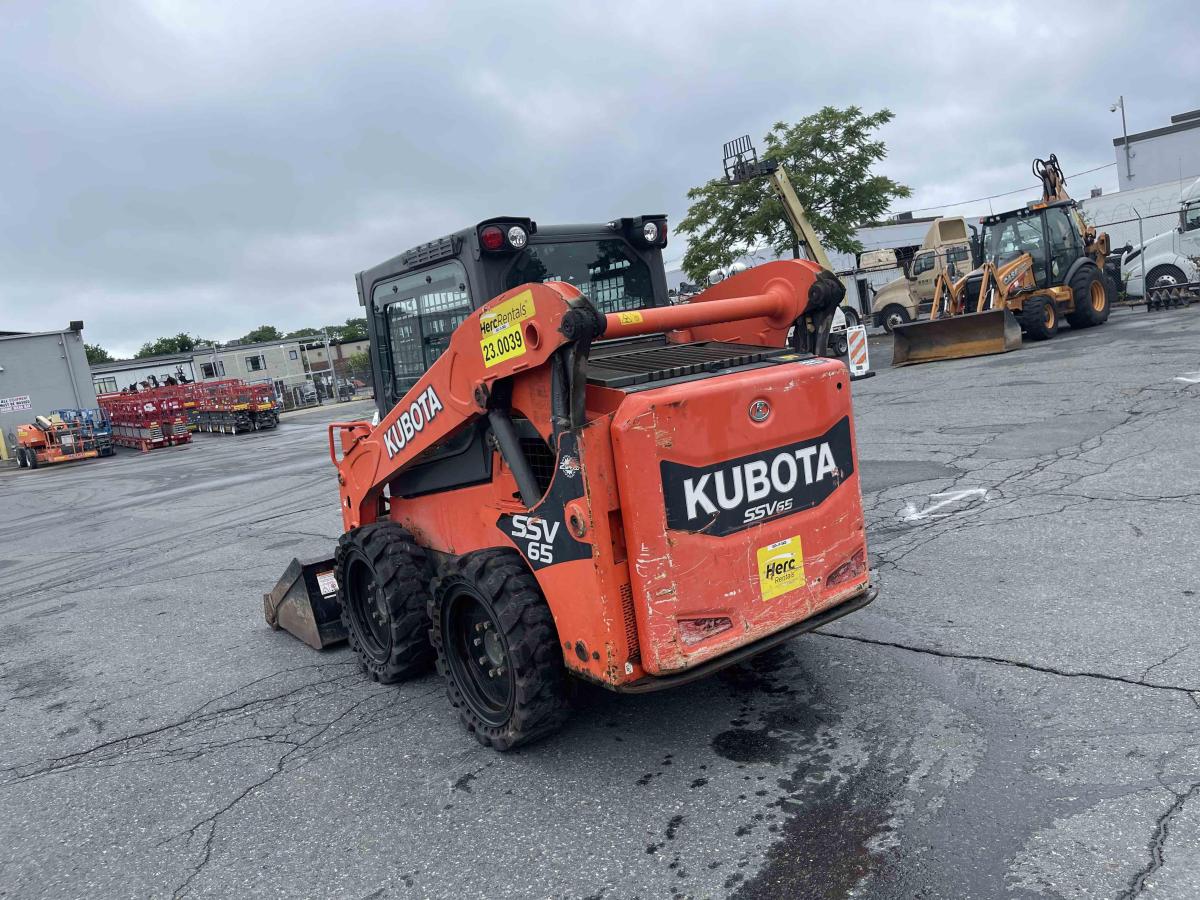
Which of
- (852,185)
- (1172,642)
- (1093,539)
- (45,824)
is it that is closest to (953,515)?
(1093,539)

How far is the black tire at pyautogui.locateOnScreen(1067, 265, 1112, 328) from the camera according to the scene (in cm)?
1777

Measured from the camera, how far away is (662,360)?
387 cm

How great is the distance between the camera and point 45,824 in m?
3.80

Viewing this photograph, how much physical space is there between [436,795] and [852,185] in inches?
1043

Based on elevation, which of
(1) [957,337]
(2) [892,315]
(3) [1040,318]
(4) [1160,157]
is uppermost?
(4) [1160,157]

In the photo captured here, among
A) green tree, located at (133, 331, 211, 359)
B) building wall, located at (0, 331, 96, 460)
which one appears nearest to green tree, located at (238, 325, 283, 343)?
green tree, located at (133, 331, 211, 359)

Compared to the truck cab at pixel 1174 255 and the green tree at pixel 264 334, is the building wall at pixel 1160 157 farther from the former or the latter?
the green tree at pixel 264 334

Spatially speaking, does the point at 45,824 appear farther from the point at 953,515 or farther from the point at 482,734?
the point at 953,515

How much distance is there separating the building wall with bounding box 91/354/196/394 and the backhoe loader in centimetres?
5613

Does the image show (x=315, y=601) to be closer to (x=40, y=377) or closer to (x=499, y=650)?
(x=499, y=650)

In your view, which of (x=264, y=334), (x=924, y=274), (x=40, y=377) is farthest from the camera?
(x=264, y=334)

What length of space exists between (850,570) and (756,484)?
28.8 inches

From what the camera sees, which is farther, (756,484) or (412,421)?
(412,421)

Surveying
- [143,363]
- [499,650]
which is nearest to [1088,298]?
[499,650]
